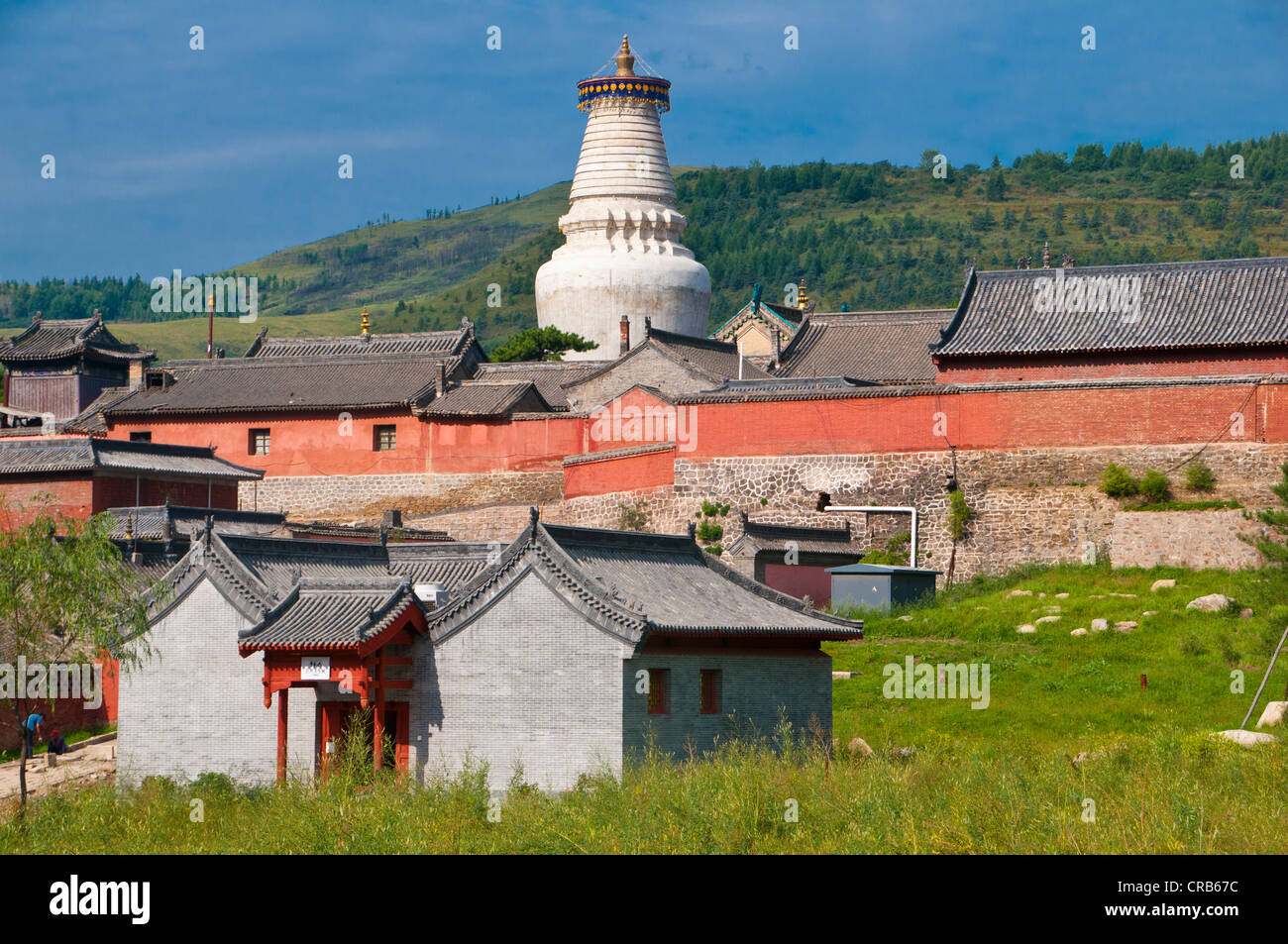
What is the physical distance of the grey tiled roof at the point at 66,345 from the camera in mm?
55188

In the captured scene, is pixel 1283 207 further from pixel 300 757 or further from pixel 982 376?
pixel 300 757

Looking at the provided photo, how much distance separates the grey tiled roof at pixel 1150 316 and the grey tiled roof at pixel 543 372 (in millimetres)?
12410

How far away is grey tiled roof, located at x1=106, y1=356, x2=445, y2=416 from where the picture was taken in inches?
1837

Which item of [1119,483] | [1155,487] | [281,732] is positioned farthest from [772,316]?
[281,732]

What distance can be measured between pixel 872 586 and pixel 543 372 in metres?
19.7

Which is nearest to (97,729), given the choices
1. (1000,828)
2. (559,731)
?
(559,731)

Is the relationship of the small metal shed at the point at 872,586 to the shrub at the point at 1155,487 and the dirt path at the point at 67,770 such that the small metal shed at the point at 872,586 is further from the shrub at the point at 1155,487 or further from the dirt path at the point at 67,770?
the dirt path at the point at 67,770

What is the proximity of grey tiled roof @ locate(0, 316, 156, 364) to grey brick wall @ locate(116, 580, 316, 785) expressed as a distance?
32355 mm

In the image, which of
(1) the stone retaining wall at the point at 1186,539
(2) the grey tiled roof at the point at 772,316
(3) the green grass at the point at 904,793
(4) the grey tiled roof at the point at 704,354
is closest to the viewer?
(3) the green grass at the point at 904,793

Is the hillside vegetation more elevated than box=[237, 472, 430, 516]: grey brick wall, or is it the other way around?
the hillside vegetation

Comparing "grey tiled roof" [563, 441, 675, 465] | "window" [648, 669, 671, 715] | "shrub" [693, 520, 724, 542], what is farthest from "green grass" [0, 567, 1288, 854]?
"grey tiled roof" [563, 441, 675, 465]

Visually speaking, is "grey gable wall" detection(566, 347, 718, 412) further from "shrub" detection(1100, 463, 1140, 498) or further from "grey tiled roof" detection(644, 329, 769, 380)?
"shrub" detection(1100, 463, 1140, 498)

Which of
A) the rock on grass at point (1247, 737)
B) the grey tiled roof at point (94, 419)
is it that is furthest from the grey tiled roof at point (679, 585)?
the grey tiled roof at point (94, 419)
